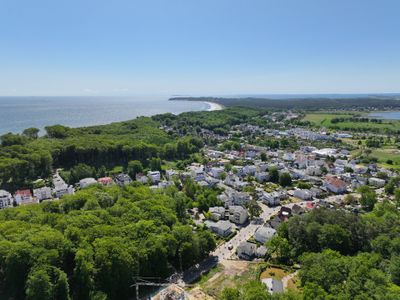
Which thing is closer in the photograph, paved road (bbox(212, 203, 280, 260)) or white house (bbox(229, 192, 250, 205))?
paved road (bbox(212, 203, 280, 260))

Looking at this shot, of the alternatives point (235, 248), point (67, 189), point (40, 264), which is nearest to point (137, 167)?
point (67, 189)

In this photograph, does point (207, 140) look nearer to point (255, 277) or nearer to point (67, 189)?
point (67, 189)

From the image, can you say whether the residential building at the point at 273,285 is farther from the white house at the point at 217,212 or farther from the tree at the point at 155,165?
the tree at the point at 155,165

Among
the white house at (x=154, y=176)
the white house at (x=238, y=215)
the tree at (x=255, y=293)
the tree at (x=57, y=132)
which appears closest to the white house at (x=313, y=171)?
the white house at (x=238, y=215)

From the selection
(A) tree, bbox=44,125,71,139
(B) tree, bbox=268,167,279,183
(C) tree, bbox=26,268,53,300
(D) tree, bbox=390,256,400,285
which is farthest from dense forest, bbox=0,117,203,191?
(D) tree, bbox=390,256,400,285

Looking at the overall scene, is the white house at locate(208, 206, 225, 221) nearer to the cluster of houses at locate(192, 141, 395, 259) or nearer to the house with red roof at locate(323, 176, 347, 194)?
the cluster of houses at locate(192, 141, 395, 259)

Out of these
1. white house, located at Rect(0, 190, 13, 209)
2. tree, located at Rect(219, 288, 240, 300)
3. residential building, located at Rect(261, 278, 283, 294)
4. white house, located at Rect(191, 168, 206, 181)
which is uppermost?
tree, located at Rect(219, 288, 240, 300)
